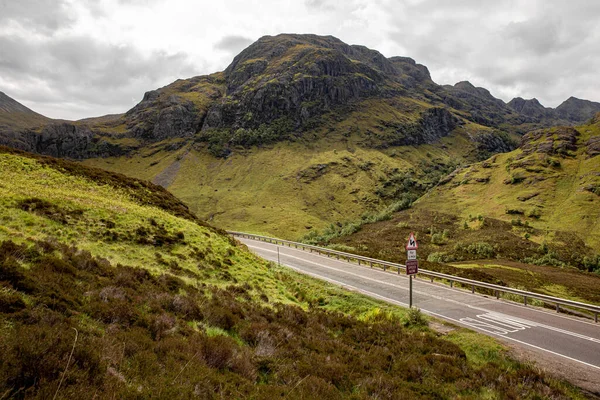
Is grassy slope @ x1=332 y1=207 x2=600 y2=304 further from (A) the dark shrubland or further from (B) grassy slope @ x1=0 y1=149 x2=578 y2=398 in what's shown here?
(A) the dark shrubland

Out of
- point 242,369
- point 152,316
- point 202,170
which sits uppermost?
point 202,170

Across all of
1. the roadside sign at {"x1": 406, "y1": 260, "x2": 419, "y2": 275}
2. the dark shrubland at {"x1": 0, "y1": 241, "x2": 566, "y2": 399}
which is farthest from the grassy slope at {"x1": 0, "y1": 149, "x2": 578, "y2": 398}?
the roadside sign at {"x1": 406, "y1": 260, "x2": 419, "y2": 275}

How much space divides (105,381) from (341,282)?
22070 mm

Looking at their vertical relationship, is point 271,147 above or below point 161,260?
above

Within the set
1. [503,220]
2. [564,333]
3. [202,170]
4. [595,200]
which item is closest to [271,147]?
[202,170]

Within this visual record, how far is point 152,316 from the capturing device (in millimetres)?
8164

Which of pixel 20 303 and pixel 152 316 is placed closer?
pixel 20 303

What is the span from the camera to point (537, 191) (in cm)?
8788

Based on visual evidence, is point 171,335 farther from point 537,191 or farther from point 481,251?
point 537,191

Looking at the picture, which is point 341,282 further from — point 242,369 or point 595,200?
point 595,200

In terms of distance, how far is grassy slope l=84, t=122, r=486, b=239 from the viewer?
117438 millimetres

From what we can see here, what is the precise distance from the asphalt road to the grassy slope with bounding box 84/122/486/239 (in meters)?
69.7

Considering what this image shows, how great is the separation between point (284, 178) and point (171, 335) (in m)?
143

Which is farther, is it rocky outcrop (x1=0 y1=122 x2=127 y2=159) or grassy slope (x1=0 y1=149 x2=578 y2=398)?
rocky outcrop (x1=0 y1=122 x2=127 y2=159)
